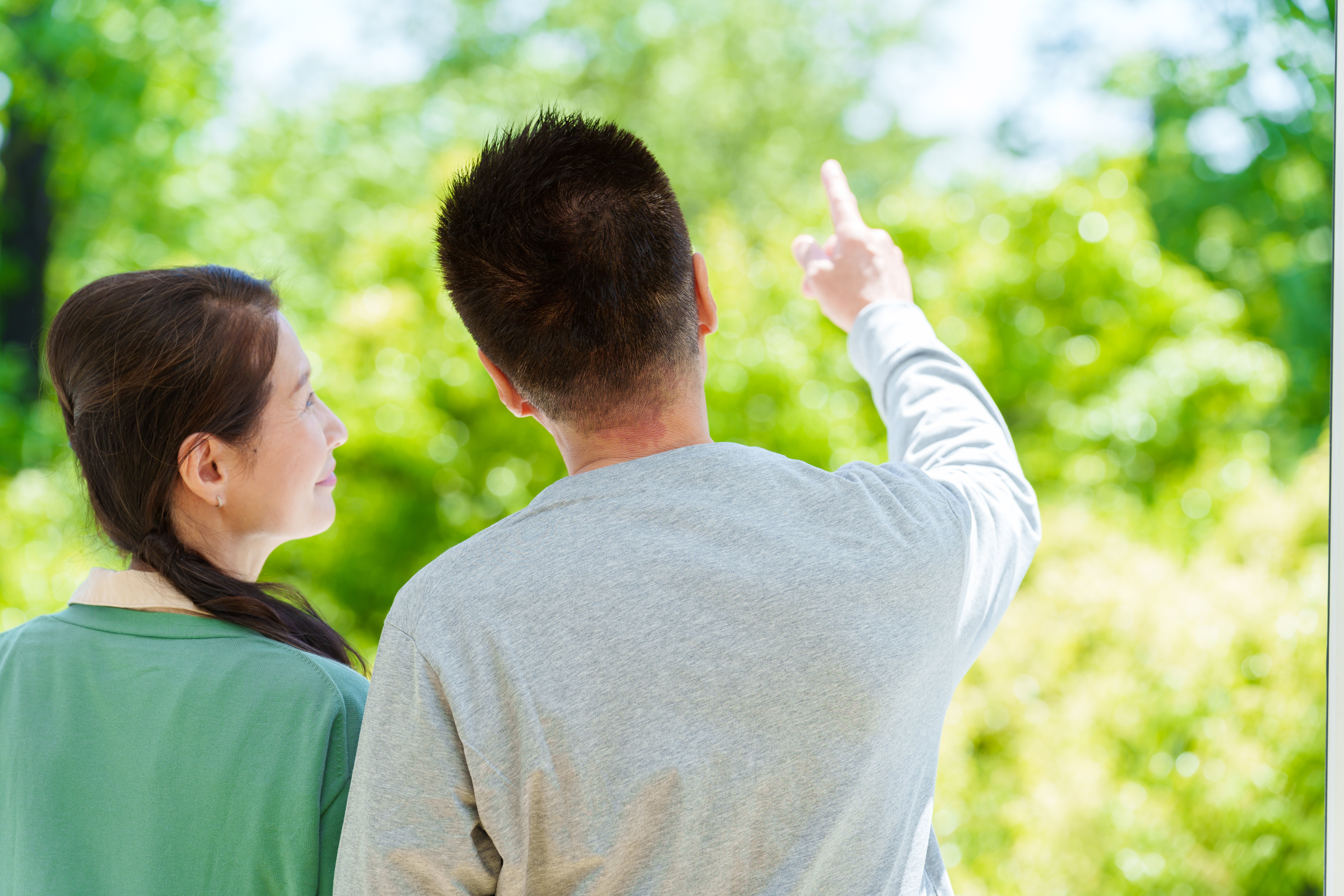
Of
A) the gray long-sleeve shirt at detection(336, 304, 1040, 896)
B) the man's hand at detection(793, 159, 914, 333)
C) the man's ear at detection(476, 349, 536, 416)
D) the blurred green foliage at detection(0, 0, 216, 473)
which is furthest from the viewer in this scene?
the blurred green foliage at detection(0, 0, 216, 473)

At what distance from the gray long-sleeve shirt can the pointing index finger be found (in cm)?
38

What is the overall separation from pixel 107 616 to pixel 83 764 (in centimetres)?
11

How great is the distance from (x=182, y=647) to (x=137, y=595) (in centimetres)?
6

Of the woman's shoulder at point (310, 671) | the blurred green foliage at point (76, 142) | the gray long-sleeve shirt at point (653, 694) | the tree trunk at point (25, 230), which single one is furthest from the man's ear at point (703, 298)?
the tree trunk at point (25, 230)

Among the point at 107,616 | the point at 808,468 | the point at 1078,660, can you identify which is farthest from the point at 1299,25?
the point at 107,616

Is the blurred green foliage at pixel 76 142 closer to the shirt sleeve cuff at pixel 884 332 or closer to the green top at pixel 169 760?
the green top at pixel 169 760

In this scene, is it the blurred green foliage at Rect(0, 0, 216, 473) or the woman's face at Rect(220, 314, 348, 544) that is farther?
the blurred green foliage at Rect(0, 0, 216, 473)

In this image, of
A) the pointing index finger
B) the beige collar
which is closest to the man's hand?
the pointing index finger

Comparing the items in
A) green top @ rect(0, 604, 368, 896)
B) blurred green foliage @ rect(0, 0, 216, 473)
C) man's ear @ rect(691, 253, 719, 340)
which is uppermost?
blurred green foliage @ rect(0, 0, 216, 473)

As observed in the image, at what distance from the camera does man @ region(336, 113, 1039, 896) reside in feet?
1.93

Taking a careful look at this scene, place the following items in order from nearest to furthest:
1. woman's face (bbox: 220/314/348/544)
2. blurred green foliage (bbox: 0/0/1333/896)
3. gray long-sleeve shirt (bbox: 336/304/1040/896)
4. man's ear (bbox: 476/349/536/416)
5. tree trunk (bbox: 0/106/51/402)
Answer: gray long-sleeve shirt (bbox: 336/304/1040/896)
man's ear (bbox: 476/349/536/416)
woman's face (bbox: 220/314/348/544)
blurred green foliage (bbox: 0/0/1333/896)
tree trunk (bbox: 0/106/51/402)

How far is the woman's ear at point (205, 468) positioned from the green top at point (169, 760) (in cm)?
10

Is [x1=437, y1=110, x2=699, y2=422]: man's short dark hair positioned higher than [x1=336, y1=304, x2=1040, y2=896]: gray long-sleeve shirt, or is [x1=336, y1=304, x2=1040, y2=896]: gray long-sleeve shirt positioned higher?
[x1=437, y1=110, x2=699, y2=422]: man's short dark hair

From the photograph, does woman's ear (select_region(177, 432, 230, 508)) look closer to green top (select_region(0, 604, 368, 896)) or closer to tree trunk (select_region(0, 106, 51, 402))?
green top (select_region(0, 604, 368, 896))
